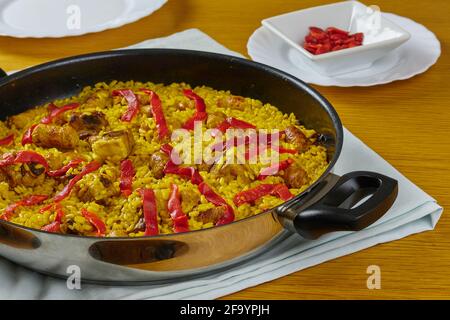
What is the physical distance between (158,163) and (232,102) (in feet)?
1.17

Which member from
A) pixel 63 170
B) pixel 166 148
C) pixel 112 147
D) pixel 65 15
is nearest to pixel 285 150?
pixel 166 148

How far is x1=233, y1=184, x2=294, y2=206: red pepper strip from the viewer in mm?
1439

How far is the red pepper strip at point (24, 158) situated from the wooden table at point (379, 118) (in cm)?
53

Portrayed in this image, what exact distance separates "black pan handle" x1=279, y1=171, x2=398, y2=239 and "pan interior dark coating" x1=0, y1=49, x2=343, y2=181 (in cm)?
37

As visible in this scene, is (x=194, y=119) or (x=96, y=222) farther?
(x=194, y=119)

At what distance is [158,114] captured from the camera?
1.74m

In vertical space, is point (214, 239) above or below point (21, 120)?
below

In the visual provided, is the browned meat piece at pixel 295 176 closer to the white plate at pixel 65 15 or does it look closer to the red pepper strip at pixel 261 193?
the red pepper strip at pixel 261 193

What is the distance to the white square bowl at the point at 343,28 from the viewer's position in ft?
6.77

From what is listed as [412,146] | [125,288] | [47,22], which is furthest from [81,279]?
[47,22]

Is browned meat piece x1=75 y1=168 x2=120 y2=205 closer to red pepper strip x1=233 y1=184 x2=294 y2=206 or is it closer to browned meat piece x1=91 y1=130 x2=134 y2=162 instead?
browned meat piece x1=91 y1=130 x2=134 y2=162

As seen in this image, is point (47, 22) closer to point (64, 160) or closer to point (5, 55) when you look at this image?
point (5, 55)

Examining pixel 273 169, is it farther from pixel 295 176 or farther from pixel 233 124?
pixel 233 124

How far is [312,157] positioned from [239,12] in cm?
117
